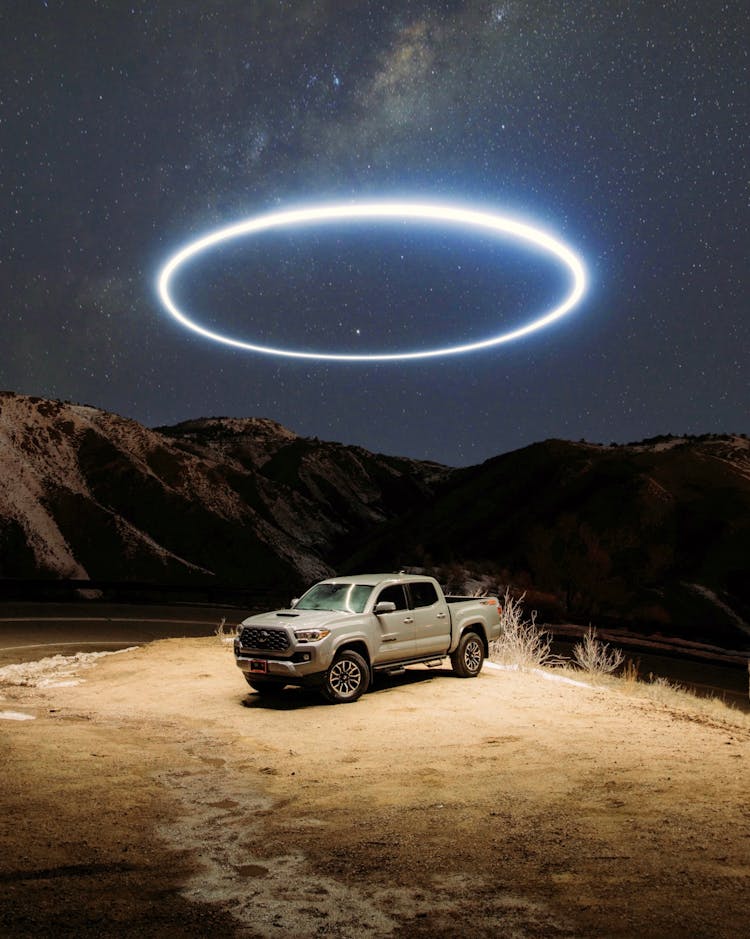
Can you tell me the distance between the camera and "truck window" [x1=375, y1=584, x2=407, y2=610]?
48.1 feet

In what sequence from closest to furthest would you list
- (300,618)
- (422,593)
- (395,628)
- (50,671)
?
(300,618) → (395,628) → (422,593) → (50,671)

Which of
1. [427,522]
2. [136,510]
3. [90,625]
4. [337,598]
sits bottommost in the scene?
[90,625]

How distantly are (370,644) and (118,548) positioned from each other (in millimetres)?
62524

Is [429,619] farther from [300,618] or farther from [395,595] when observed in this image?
[300,618]

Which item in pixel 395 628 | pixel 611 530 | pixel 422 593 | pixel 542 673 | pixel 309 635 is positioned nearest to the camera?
pixel 309 635

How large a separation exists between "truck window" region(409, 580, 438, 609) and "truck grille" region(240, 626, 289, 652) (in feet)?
8.82

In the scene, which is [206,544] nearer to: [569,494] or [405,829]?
[569,494]

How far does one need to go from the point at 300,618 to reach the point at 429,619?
8.38 feet

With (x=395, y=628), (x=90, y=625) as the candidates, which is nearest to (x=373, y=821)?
(x=395, y=628)

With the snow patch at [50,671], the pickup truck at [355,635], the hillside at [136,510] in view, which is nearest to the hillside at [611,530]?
the hillside at [136,510]

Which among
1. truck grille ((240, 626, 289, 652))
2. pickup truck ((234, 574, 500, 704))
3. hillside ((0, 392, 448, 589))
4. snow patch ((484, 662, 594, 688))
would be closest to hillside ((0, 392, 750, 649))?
hillside ((0, 392, 448, 589))

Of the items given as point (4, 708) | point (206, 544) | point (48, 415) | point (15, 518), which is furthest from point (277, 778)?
point (48, 415)

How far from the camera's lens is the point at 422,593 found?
15.3 metres

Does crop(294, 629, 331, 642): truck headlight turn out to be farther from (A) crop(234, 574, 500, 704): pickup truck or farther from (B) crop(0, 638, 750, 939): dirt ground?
(B) crop(0, 638, 750, 939): dirt ground
